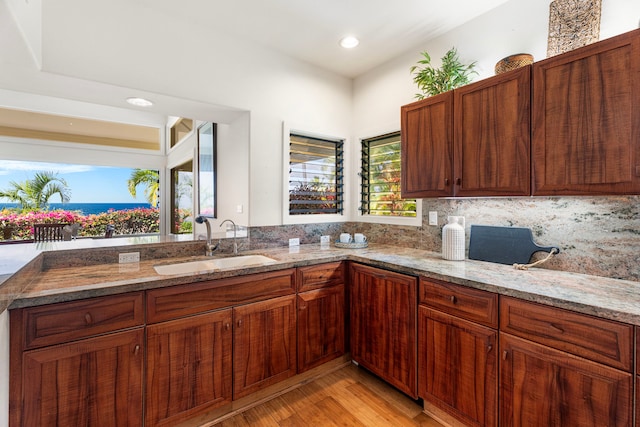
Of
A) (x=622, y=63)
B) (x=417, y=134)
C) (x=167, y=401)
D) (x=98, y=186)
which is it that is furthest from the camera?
(x=98, y=186)

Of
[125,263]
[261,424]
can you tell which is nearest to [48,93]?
[125,263]

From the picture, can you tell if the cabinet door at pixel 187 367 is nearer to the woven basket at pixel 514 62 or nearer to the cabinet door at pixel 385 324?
the cabinet door at pixel 385 324

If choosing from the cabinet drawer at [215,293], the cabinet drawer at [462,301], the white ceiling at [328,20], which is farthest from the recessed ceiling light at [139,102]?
the cabinet drawer at [462,301]

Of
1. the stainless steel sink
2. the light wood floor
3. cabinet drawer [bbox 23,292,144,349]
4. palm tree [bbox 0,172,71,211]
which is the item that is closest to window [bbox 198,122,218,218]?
the stainless steel sink

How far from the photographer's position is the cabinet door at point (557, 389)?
1126 millimetres

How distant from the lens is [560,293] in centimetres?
133

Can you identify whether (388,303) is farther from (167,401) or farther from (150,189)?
(150,189)

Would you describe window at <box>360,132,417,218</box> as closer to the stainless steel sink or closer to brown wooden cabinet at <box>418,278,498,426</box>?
brown wooden cabinet at <box>418,278,498,426</box>

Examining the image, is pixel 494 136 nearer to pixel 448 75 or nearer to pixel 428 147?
pixel 428 147

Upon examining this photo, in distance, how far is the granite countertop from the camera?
1.25 metres

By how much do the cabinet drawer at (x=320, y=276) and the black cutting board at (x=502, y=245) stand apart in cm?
102

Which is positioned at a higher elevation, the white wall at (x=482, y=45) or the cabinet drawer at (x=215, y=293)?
the white wall at (x=482, y=45)

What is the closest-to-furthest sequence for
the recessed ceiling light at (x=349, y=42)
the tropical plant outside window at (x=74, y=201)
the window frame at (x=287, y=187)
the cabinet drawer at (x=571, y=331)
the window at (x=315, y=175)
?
the cabinet drawer at (x=571, y=331) < the recessed ceiling light at (x=349, y=42) < the window frame at (x=287, y=187) < the window at (x=315, y=175) < the tropical plant outside window at (x=74, y=201)

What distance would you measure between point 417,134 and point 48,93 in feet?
9.08
